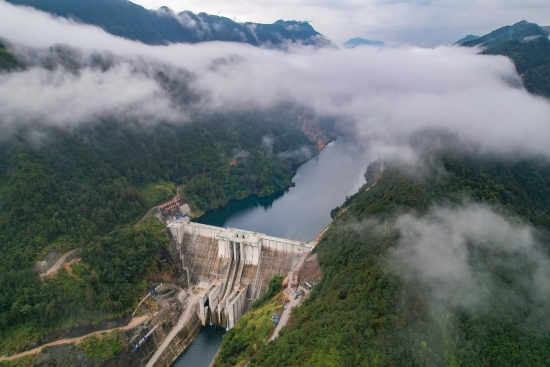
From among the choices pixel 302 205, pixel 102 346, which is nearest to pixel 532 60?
pixel 302 205

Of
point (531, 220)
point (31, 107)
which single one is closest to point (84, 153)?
point (31, 107)

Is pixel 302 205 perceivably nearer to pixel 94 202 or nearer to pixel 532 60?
pixel 94 202

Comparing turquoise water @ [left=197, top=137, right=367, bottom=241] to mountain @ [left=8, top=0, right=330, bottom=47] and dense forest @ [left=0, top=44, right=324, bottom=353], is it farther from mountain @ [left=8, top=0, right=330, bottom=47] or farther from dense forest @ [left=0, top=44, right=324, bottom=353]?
mountain @ [left=8, top=0, right=330, bottom=47]

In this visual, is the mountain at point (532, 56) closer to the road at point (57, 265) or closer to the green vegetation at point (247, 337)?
the green vegetation at point (247, 337)

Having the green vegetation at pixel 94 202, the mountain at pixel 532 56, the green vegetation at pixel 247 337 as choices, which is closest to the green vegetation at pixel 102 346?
the green vegetation at pixel 94 202

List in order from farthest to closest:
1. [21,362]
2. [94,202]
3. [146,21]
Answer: [146,21] < [94,202] < [21,362]

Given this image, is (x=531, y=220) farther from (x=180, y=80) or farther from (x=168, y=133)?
(x=180, y=80)

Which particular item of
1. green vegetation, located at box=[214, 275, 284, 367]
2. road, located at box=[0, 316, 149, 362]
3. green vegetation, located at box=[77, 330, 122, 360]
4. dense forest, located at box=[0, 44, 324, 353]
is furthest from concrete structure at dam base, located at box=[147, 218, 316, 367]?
green vegetation, located at box=[77, 330, 122, 360]
